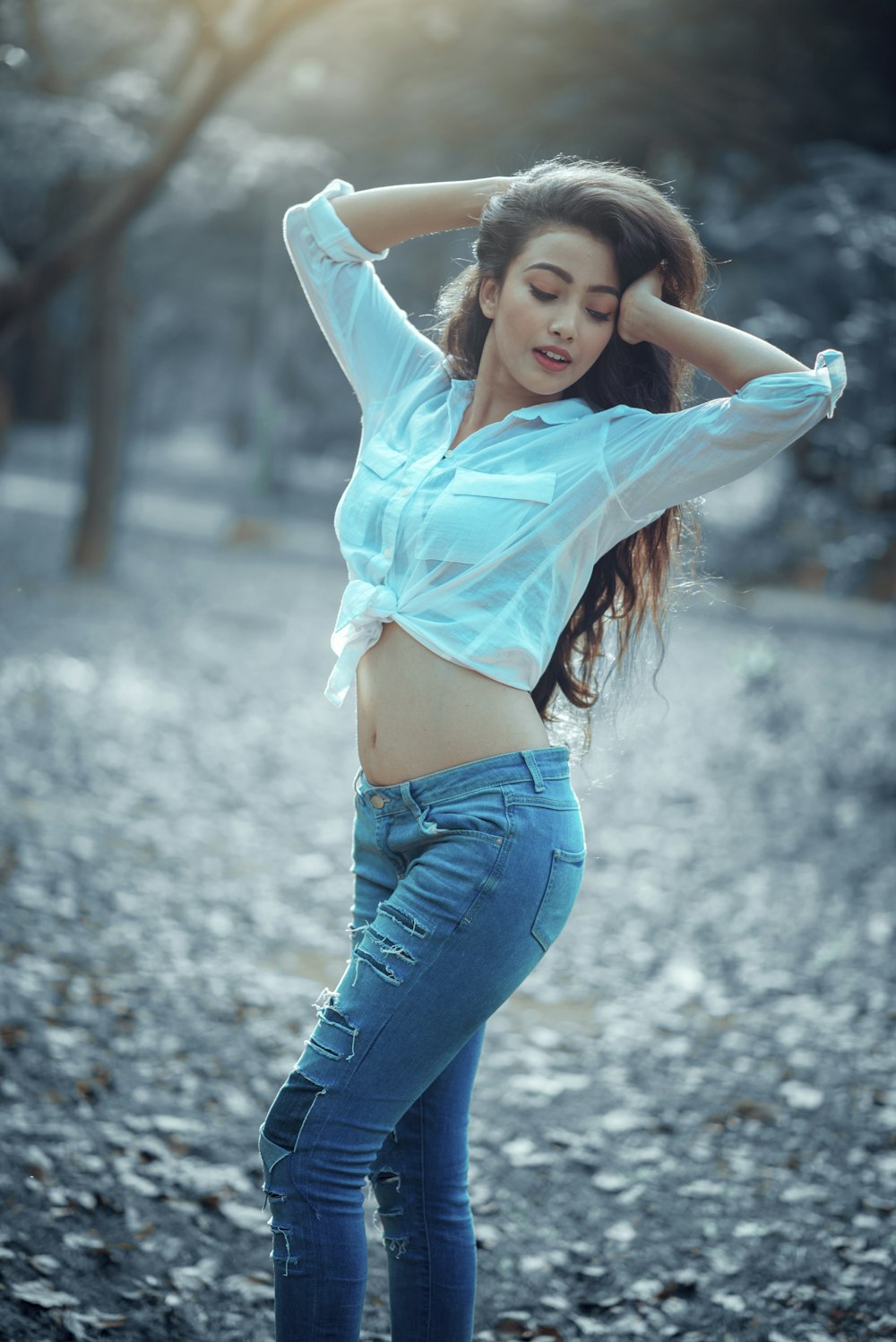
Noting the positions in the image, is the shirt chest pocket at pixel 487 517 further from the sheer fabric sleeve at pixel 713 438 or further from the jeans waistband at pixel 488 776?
the jeans waistband at pixel 488 776

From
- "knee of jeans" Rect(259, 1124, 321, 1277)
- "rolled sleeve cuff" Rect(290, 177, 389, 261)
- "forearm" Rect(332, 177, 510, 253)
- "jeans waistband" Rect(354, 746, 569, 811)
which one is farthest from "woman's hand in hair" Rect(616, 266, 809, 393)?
"knee of jeans" Rect(259, 1124, 321, 1277)

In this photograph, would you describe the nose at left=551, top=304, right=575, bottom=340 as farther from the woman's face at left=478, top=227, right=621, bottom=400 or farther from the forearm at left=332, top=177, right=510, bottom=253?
the forearm at left=332, top=177, right=510, bottom=253

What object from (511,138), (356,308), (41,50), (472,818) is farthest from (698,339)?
(511,138)

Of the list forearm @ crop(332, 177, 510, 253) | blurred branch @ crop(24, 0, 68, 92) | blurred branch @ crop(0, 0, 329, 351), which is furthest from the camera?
blurred branch @ crop(24, 0, 68, 92)

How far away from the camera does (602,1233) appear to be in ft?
11.9

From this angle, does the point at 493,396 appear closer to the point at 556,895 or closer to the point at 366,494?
the point at 366,494

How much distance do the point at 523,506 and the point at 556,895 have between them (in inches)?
25.1

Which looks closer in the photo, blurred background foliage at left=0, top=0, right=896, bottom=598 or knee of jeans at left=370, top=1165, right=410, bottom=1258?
knee of jeans at left=370, top=1165, right=410, bottom=1258

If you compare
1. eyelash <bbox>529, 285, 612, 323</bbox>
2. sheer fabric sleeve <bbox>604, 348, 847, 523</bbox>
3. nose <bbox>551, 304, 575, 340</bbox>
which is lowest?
sheer fabric sleeve <bbox>604, 348, 847, 523</bbox>

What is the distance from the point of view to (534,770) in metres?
2.10

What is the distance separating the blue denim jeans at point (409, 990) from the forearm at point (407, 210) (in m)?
1.09

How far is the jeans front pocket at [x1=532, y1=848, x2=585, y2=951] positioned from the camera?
6.85ft

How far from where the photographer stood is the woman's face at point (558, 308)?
2217 millimetres

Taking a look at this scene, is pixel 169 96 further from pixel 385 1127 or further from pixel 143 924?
pixel 385 1127
